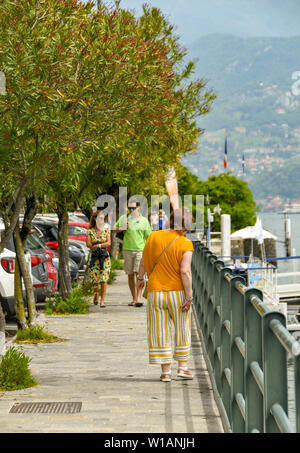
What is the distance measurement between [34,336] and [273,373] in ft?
25.0

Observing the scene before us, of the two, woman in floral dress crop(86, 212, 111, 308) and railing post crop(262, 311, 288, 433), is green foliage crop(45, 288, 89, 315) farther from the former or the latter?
railing post crop(262, 311, 288, 433)

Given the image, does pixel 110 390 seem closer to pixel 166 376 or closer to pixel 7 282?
pixel 166 376

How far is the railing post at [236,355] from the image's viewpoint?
18.1 feet

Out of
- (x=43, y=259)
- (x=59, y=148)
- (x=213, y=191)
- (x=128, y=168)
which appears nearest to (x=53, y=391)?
(x=59, y=148)

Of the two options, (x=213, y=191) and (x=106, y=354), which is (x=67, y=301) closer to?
(x=106, y=354)

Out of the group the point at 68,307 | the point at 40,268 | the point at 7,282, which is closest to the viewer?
the point at 7,282

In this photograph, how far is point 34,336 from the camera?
35.8 feet

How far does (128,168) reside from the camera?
66.8ft

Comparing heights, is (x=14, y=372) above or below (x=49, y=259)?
below

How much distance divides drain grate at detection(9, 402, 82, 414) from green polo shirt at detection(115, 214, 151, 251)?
7877 mm

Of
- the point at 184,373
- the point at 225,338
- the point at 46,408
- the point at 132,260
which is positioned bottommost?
the point at 46,408

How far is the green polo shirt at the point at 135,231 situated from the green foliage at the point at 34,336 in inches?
162

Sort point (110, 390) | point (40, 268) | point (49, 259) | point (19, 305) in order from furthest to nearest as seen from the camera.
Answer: point (49, 259) → point (40, 268) → point (19, 305) → point (110, 390)

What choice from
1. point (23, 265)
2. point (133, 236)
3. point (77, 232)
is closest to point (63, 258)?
point (133, 236)
